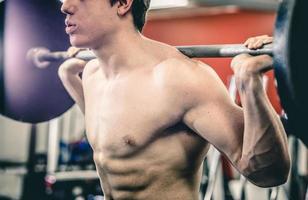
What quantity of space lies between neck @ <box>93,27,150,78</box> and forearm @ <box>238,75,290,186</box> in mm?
361

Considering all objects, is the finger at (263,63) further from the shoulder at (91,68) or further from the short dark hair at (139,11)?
the shoulder at (91,68)

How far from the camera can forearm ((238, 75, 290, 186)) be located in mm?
1031

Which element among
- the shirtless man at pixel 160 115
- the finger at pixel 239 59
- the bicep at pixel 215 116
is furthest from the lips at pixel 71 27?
the finger at pixel 239 59

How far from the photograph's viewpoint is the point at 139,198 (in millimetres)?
1268

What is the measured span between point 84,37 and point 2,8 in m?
0.60

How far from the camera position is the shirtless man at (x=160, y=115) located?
1.07 m

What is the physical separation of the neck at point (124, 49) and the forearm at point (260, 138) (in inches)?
14.2

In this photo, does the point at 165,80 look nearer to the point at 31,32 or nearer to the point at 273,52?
the point at 273,52

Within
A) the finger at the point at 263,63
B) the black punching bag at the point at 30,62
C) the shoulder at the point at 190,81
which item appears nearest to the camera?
the finger at the point at 263,63

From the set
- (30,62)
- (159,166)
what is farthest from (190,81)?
(30,62)

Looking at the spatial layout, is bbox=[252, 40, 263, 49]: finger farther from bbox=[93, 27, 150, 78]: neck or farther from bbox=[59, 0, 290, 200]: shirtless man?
bbox=[93, 27, 150, 78]: neck

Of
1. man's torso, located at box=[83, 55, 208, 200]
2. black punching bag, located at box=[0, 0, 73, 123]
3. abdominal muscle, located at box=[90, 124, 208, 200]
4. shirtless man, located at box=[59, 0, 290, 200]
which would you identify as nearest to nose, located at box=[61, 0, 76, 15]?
shirtless man, located at box=[59, 0, 290, 200]

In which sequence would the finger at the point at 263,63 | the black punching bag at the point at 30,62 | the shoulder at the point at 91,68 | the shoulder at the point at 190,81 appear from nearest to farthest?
the finger at the point at 263,63
the shoulder at the point at 190,81
the shoulder at the point at 91,68
the black punching bag at the point at 30,62

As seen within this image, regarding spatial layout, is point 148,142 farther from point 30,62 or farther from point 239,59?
point 30,62
